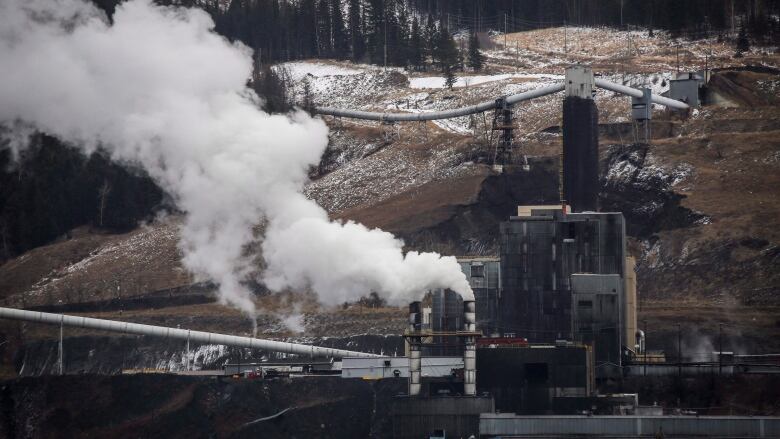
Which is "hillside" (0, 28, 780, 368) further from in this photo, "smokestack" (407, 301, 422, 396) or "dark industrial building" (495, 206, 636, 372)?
"smokestack" (407, 301, 422, 396)

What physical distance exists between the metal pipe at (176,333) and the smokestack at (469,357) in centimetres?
1566

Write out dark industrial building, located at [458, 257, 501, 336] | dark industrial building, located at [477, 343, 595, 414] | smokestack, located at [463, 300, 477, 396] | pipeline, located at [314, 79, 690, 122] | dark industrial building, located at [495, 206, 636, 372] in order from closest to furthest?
1. smokestack, located at [463, 300, 477, 396]
2. dark industrial building, located at [477, 343, 595, 414]
3. dark industrial building, located at [495, 206, 636, 372]
4. dark industrial building, located at [458, 257, 501, 336]
5. pipeline, located at [314, 79, 690, 122]

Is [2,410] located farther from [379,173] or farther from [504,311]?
[379,173]

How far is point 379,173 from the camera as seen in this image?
185 metres

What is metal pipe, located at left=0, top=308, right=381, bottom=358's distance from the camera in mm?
140250

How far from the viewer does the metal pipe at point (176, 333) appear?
140 metres

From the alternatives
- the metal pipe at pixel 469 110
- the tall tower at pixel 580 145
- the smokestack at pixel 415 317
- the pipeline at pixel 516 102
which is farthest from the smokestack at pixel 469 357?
the metal pipe at pixel 469 110

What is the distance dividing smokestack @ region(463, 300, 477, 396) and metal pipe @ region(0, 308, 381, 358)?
15.7 m

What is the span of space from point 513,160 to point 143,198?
4426 cm

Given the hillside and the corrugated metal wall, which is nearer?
the corrugated metal wall

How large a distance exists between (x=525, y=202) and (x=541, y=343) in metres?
34.8

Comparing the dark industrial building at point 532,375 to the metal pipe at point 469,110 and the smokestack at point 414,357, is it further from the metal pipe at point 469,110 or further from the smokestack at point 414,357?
the metal pipe at point 469,110

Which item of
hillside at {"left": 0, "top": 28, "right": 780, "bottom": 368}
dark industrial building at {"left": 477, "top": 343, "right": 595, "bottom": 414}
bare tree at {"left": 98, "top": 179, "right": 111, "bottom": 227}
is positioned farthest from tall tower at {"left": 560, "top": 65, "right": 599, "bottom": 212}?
bare tree at {"left": 98, "top": 179, "right": 111, "bottom": 227}

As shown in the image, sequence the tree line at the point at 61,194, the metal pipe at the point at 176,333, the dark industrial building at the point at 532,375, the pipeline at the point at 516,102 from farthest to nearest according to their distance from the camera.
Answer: the tree line at the point at 61,194
the pipeline at the point at 516,102
the metal pipe at the point at 176,333
the dark industrial building at the point at 532,375
